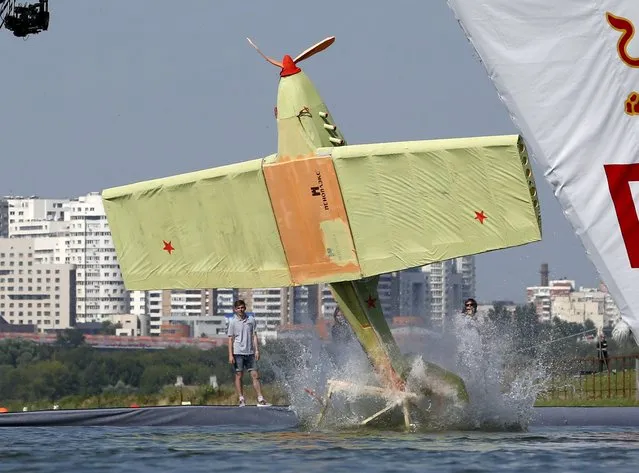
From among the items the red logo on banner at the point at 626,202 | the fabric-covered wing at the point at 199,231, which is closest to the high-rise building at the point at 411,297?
the fabric-covered wing at the point at 199,231

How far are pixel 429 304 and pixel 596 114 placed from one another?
965 centimetres

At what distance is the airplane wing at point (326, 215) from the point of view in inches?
534

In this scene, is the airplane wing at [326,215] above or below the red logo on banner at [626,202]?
above

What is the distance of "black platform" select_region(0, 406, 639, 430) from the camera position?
17.5m

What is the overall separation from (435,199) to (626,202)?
488 centimetres

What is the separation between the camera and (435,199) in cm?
1385

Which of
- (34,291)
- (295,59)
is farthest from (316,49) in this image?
(34,291)

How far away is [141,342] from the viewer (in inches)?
2185

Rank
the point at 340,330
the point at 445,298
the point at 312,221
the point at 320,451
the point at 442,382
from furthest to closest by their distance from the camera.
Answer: the point at 445,298
the point at 340,330
the point at 442,382
the point at 312,221
the point at 320,451

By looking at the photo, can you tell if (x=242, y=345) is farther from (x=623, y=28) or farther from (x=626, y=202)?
(x=623, y=28)

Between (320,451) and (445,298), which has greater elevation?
(445,298)

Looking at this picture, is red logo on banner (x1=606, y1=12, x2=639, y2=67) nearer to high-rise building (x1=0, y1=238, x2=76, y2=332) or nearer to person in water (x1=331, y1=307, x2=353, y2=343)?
person in water (x1=331, y1=307, x2=353, y2=343)

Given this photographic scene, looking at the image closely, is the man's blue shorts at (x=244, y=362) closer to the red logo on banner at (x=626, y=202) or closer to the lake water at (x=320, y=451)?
the lake water at (x=320, y=451)

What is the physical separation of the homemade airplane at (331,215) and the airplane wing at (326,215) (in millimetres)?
12
